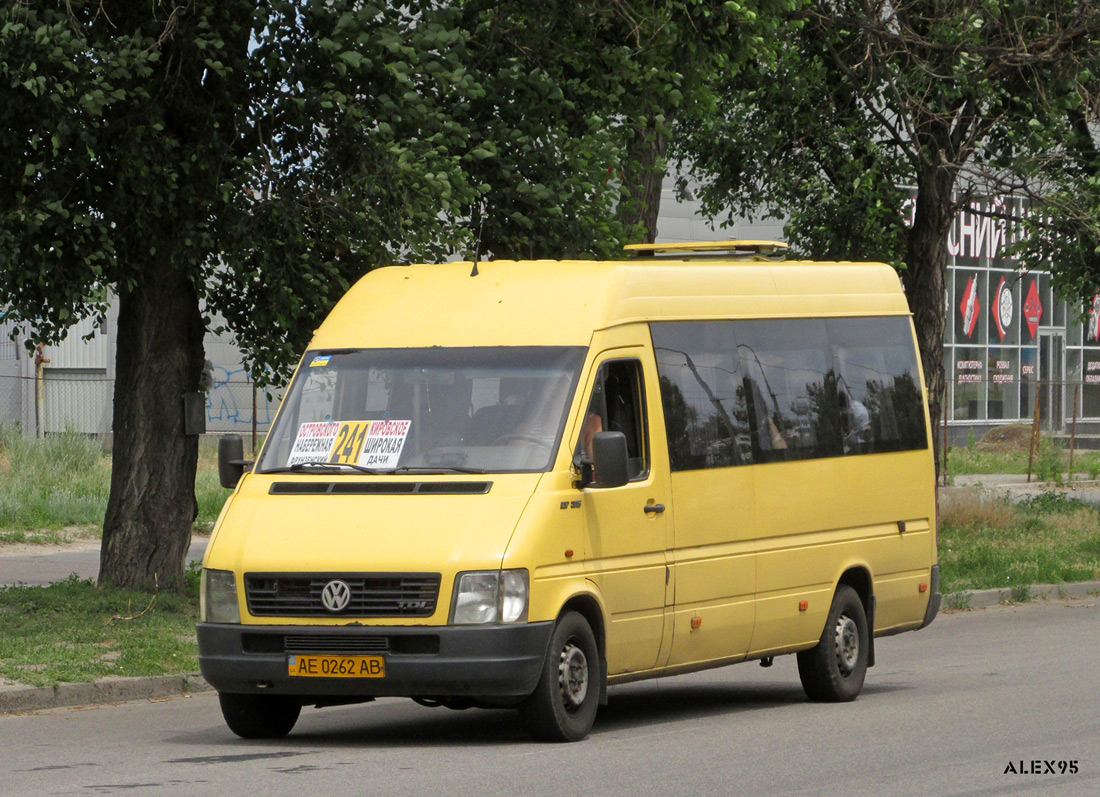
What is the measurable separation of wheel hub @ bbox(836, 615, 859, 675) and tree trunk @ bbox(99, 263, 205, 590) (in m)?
5.86

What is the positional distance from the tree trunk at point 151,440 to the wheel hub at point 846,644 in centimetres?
586

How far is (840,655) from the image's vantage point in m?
12.0

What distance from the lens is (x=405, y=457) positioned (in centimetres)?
976

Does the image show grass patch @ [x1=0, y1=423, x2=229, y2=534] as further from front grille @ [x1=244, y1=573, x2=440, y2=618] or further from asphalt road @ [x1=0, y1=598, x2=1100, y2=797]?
front grille @ [x1=244, y1=573, x2=440, y2=618]

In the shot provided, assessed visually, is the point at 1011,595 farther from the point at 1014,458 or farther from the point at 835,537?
the point at 1014,458

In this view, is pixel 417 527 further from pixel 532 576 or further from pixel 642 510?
pixel 642 510

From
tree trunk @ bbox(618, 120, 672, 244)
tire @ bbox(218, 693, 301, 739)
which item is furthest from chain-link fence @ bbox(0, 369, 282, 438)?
tire @ bbox(218, 693, 301, 739)

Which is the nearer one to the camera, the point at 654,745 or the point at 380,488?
the point at 654,745

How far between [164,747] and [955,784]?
13.4ft

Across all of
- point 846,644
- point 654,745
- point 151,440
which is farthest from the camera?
point 151,440

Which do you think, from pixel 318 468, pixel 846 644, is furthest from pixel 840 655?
pixel 318 468

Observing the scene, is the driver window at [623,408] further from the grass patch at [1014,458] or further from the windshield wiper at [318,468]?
the grass patch at [1014,458]

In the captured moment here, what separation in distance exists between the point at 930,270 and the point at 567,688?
13.8m

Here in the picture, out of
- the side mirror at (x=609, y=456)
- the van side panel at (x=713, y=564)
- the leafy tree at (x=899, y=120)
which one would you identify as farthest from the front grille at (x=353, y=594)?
the leafy tree at (x=899, y=120)
